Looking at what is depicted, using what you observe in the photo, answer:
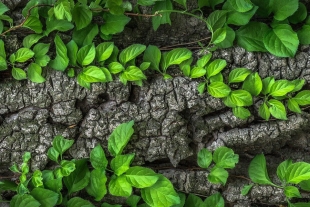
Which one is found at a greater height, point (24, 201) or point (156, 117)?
point (156, 117)

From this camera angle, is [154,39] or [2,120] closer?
[2,120]

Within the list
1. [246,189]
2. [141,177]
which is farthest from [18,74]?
[246,189]

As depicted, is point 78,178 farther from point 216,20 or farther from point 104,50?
point 216,20

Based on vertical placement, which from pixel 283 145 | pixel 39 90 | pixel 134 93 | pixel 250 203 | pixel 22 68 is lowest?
pixel 250 203

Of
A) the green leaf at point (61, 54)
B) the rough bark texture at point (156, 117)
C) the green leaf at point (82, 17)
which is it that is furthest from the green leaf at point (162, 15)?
the green leaf at point (61, 54)

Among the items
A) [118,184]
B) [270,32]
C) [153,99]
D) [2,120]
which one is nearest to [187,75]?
[153,99]

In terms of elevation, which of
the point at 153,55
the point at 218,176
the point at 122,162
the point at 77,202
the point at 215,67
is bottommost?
the point at 218,176

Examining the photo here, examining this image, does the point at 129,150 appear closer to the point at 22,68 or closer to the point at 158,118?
the point at 158,118
